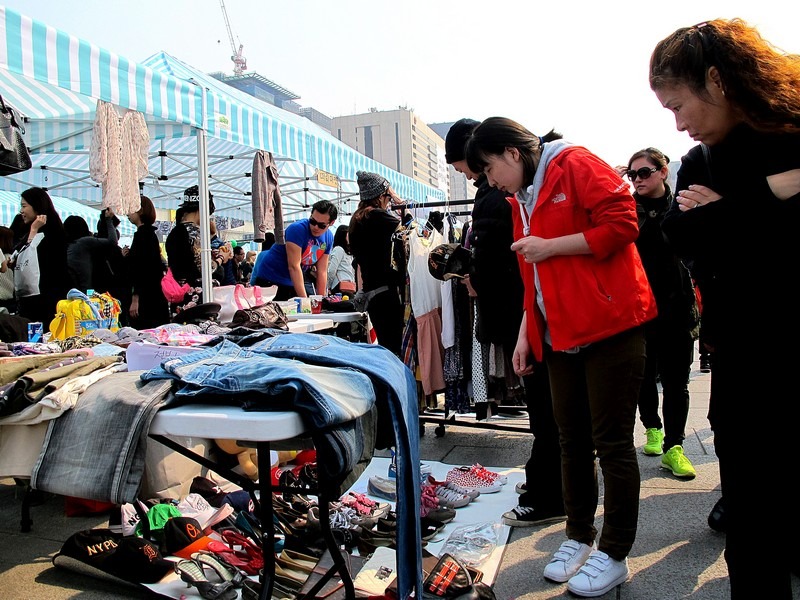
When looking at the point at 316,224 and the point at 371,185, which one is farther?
the point at 316,224

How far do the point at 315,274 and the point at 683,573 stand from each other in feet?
13.0

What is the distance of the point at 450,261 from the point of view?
348 centimetres

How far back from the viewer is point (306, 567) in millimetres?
2246

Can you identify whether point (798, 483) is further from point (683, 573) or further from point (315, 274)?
point (315, 274)

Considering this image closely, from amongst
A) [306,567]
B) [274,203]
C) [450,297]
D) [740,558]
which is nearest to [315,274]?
[450,297]

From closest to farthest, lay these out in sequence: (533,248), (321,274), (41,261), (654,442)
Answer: (533,248) → (654,442) → (41,261) → (321,274)

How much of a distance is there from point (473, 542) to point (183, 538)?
1.23 m

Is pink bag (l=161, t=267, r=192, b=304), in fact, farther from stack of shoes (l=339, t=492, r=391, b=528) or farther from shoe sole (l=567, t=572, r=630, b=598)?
shoe sole (l=567, t=572, r=630, b=598)

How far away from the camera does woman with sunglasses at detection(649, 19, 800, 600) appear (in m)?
1.30

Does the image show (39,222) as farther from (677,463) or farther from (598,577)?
(677,463)

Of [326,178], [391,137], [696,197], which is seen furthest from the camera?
[391,137]

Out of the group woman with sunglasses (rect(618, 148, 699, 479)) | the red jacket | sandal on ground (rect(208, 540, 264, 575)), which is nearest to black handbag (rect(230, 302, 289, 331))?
sandal on ground (rect(208, 540, 264, 575))

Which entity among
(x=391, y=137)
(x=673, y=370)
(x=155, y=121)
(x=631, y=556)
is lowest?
(x=631, y=556)

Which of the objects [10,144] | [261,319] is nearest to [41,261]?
[10,144]
